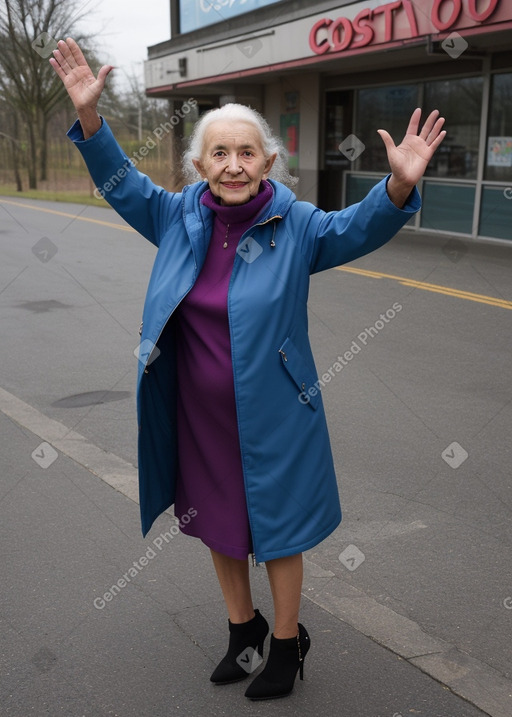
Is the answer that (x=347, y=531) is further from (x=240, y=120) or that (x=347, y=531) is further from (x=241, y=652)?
(x=240, y=120)

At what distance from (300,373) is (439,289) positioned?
8551mm

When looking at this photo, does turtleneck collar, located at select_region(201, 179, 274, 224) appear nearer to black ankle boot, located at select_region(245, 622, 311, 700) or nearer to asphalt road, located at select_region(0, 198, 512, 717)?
black ankle boot, located at select_region(245, 622, 311, 700)

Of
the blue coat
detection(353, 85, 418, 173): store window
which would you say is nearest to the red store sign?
detection(353, 85, 418, 173): store window

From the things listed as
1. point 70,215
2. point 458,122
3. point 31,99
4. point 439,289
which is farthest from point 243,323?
point 31,99

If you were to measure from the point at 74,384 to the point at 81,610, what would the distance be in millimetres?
3563

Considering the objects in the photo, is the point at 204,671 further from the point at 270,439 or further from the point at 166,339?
the point at 166,339

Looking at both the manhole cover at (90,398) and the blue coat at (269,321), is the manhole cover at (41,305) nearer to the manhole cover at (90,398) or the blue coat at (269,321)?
the manhole cover at (90,398)

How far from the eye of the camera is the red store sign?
12.6 meters

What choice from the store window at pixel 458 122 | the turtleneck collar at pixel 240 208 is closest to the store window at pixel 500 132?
the store window at pixel 458 122

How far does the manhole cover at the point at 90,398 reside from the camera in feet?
20.2

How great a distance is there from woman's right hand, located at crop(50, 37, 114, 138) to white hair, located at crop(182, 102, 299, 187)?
318mm

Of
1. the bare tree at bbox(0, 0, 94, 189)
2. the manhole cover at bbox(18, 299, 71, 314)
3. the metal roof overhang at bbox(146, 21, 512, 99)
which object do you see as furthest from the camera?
the bare tree at bbox(0, 0, 94, 189)

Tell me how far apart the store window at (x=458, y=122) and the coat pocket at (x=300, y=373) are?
14161mm

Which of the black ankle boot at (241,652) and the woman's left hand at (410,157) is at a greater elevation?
the woman's left hand at (410,157)
